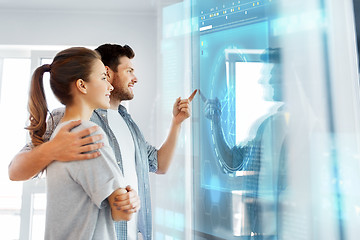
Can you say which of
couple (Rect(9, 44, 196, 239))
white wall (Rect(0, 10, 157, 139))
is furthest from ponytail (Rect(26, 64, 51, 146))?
white wall (Rect(0, 10, 157, 139))

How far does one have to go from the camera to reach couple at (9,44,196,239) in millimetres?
767

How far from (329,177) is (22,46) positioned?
99.8 inches

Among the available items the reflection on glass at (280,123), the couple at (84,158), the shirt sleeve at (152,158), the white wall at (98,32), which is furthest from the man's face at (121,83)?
the white wall at (98,32)

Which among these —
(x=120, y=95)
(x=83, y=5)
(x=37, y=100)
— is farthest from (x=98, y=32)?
(x=37, y=100)

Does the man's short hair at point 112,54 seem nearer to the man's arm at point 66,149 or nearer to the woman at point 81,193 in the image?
the woman at point 81,193

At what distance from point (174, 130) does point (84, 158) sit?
1.13 feet

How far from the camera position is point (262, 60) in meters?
0.58

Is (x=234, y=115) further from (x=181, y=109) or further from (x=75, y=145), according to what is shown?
(x=75, y=145)

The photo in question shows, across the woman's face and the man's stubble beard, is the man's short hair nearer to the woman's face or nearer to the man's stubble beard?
the man's stubble beard

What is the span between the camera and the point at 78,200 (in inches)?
30.8

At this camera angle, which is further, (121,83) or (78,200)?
(121,83)

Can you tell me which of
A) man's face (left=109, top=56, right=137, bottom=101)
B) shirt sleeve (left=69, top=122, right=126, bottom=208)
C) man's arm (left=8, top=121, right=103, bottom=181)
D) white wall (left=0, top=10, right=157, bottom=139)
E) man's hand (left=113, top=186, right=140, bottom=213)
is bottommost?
man's hand (left=113, top=186, right=140, bottom=213)

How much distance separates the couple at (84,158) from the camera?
0.77 m

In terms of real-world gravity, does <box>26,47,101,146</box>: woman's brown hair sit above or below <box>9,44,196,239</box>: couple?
above
